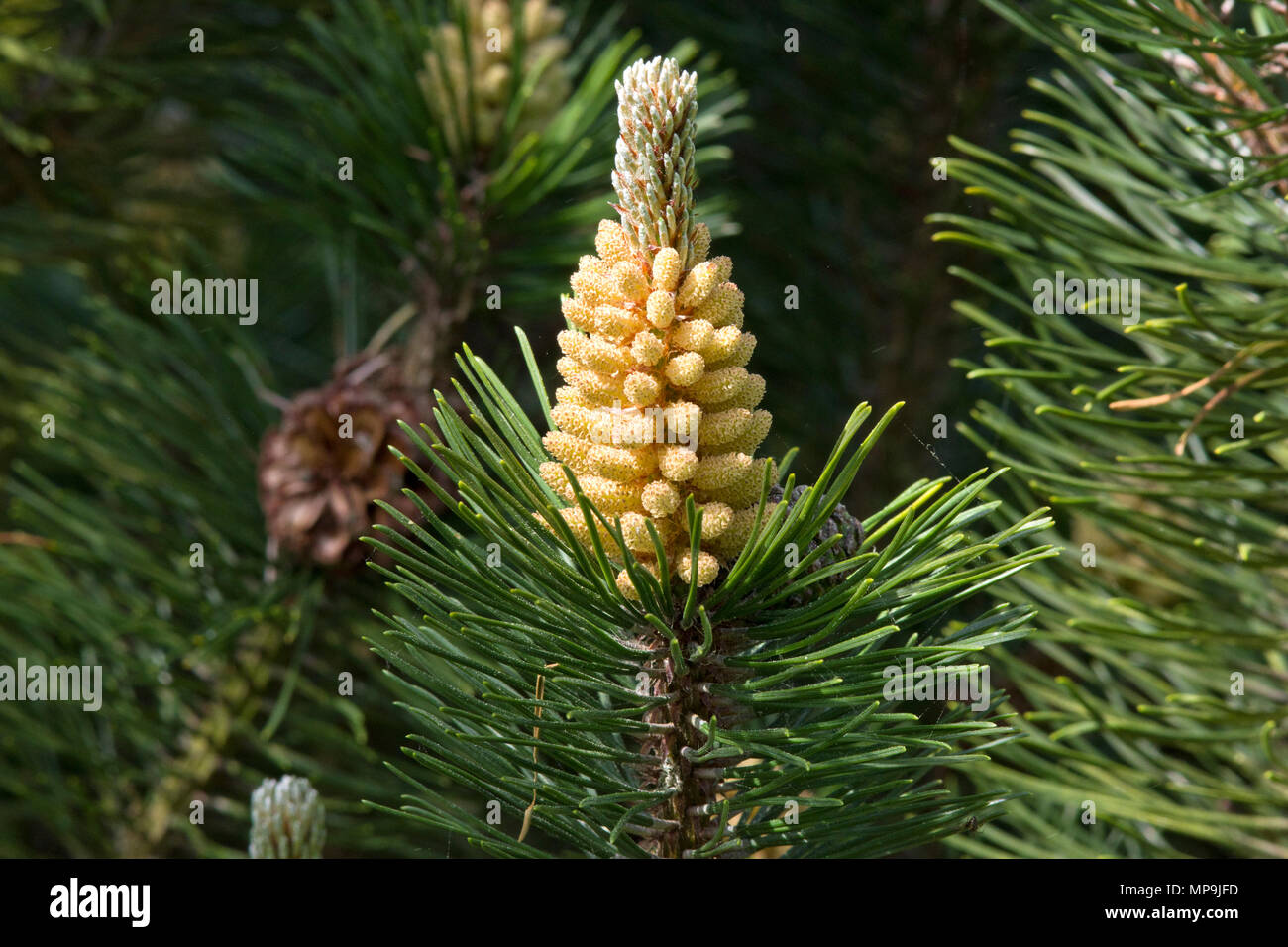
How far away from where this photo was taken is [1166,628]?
27.4 inches

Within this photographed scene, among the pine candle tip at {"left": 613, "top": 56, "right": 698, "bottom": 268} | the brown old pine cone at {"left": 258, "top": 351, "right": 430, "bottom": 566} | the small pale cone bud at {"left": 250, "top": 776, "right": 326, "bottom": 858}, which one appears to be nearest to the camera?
the pine candle tip at {"left": 613, "top": 56, "right": 698, "bottom": 268}

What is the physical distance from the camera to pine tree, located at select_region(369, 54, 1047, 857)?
0.48m

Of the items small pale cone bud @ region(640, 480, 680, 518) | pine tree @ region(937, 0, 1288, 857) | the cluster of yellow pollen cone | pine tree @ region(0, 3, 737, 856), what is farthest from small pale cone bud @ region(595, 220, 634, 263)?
pine tree @ region(0, 3, 737, 856)

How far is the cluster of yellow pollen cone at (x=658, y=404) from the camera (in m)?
0.49

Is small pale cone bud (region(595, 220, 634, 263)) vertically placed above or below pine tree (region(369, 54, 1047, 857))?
above

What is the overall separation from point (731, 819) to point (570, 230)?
Answer: 0.54 m

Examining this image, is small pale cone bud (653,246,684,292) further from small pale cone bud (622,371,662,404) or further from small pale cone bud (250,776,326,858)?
small pale cone bud (250,776,326,858)

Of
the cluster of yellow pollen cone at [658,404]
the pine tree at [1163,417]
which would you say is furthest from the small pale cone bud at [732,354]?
the pine tree at [1163,417]

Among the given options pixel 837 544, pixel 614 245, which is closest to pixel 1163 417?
pixel 837 544

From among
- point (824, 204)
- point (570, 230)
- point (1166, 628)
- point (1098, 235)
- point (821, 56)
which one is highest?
point (821, 56)

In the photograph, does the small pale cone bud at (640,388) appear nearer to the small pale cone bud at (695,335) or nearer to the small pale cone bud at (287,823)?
the small pale cone bud at (695,335)

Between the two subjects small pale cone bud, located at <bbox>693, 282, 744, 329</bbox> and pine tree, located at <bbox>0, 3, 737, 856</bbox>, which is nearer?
small pale cone bud, located at <bbox>693, 282, 744, 329</bbox>

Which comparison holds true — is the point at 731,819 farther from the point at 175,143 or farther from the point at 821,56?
the point at 175,143
